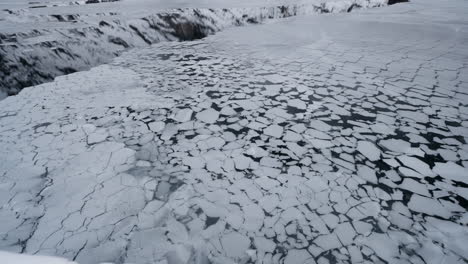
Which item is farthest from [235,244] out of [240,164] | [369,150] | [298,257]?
[369,150]

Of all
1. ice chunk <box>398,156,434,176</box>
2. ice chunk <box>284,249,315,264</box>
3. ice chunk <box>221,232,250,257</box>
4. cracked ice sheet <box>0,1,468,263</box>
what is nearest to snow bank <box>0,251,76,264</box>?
cracked ice sheet <box>0,1,468,263</box>

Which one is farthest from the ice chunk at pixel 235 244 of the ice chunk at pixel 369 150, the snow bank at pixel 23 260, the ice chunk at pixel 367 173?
the ice chunk at pixel 369 150

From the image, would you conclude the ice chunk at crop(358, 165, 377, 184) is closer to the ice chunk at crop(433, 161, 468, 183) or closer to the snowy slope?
the ice chunk at crop(433, 161, 468, 183)

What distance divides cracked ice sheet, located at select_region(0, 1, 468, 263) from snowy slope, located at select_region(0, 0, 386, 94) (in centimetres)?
20

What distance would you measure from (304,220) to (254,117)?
0.81 meters

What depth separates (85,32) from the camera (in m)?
2.62

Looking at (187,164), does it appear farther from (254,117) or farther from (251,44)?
(251,44)

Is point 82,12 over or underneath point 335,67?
over

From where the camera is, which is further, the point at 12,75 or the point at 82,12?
the point at 82,12

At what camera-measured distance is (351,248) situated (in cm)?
94

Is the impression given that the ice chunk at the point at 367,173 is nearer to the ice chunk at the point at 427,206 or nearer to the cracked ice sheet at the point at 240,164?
the cracked ice sheet at the point at 240,164

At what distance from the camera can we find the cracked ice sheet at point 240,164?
0.97 meters

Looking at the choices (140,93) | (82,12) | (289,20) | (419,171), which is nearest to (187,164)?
(140,93)

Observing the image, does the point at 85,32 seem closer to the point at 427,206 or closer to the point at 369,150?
the point at 369,150
